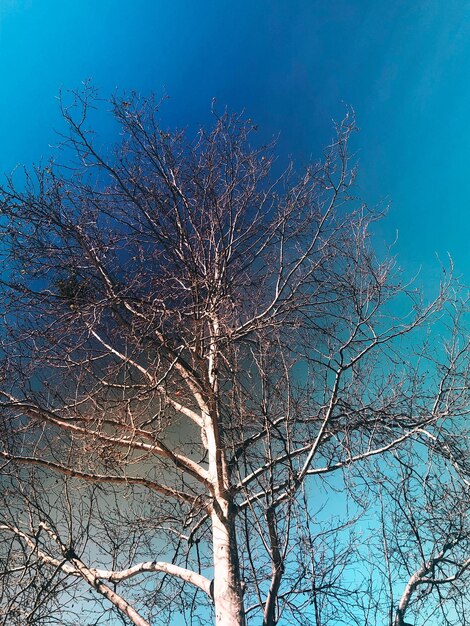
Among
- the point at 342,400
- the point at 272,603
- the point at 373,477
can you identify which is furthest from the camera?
the point at 342,400

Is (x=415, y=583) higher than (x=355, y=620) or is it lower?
higher

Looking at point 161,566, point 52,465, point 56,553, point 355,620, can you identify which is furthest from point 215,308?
point 56,553

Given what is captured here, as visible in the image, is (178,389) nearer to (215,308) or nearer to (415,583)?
(215,308)

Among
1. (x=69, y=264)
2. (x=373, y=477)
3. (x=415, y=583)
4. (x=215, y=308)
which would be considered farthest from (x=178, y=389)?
(x=415, y=583)

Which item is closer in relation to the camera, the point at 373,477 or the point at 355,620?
the point at 355,620

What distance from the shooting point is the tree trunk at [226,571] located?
10.6ft

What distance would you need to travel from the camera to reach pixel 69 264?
431cm

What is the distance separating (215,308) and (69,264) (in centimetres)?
142

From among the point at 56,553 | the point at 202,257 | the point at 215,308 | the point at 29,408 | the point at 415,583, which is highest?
the point at 202,257

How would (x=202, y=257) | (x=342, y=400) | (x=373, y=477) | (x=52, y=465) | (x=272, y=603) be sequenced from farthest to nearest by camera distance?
(x=202, y=257) → (x=342, y=400) → (x=373, y=477) → (x=52, y=465) → (x=272, y=603)

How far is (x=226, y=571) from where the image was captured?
3.44 m

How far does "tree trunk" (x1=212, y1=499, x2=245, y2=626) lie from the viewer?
10.6 feet

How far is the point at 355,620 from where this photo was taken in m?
3.14

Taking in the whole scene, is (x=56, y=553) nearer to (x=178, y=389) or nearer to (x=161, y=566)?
(x=161, y=566)
